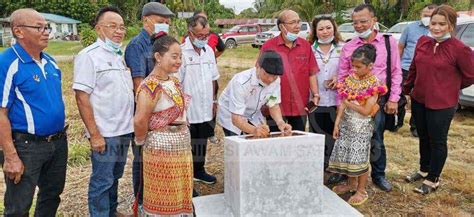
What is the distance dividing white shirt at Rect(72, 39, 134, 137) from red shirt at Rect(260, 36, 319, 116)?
1317 mm

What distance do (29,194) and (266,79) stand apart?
1.72m

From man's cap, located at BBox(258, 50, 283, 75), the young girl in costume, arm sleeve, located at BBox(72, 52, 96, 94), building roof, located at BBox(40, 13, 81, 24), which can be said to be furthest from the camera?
building roof, located at BBox(40, 13, 81, 24)

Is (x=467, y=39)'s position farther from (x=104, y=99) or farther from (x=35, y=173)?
(x=35, y=173)

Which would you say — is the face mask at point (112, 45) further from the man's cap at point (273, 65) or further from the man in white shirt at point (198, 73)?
the man's cap at point (273, 65)

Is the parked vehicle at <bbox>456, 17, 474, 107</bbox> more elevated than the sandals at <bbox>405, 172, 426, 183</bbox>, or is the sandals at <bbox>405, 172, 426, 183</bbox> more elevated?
the parked vehicle at <bbox>456, 17, 474, 107</bbox>

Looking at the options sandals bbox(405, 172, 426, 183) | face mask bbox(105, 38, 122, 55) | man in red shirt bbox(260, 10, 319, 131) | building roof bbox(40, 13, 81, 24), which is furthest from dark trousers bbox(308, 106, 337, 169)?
building roof bbox(40, 13, 81, 24)

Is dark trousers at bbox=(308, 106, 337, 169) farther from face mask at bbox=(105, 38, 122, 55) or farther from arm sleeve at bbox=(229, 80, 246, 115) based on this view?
face mask at bbox=(105, 38, 122, 55)

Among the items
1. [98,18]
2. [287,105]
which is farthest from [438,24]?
[98,18]

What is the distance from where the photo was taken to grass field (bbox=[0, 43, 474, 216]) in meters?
3.41

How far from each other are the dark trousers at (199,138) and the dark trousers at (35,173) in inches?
48.0

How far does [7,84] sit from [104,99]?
0.57m

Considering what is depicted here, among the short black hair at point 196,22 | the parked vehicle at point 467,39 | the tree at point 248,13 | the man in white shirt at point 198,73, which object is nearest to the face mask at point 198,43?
the man in white shirt at point 198,73

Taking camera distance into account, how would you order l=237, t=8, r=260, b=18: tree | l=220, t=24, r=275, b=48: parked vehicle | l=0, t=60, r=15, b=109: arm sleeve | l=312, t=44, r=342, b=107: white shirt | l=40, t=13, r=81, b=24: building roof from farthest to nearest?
1. l=237, t=8, r=260, b=18: tree
2. l=40, t=13, r=81, b=24: building roof
3. l=220, t=24, r=275, b=48: parked vehicle
4. l=312, t=44, r=342, b=107: white shirt
5. l=0, t=60, r=15, b=109: arm sleeve

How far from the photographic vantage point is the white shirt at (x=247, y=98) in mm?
2973
